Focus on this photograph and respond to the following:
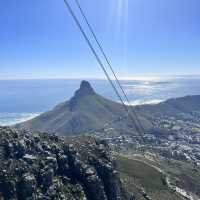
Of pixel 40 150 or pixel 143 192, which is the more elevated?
pixel 40 150

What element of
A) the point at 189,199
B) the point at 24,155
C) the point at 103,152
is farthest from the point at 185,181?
the point at 24,155

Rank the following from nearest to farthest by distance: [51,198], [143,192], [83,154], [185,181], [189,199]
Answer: [51,198] → [83,154] → [143,192] → [189,199] → [185,181]

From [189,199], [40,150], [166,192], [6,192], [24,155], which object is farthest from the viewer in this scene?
[189,199]

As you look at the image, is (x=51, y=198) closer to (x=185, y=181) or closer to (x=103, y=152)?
(x=103, y=152)

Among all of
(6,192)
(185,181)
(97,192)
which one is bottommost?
(185,181)

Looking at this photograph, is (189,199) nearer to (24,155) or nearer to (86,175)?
(86,175)

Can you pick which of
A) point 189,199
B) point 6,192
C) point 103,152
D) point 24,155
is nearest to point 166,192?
point 189,199

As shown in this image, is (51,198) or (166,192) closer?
(51,198)
